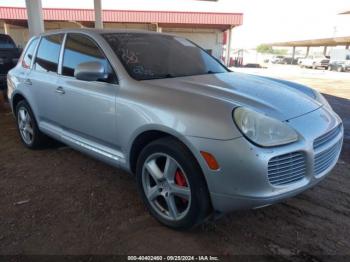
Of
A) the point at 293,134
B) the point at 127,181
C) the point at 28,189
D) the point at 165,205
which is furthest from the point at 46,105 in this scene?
the point at 293,134

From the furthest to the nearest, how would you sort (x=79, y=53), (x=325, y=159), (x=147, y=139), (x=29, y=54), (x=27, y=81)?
(x=29, y=54)
(x=27, y=81)
(x=79, y=53)
(x=147, y=139)
(x=325, y=159)

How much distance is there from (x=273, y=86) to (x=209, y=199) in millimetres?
1399

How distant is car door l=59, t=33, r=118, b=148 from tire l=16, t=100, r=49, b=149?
38.6 inches

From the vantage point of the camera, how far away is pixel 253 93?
9.39 feet

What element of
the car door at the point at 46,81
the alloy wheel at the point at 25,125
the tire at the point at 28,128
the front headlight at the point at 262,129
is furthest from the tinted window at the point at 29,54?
the front headlight at the point at 262,129

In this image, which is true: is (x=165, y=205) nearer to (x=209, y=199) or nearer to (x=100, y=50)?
(x=209, y=199)

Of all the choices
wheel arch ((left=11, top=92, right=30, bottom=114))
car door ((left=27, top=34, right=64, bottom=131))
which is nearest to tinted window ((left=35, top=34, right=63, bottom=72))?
car door ((left=27, top=34, right=64, bottom=131))

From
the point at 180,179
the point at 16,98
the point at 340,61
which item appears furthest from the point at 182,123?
the point at 340,61

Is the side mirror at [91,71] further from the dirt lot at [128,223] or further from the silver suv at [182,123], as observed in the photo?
the dirt lot at [128,223]

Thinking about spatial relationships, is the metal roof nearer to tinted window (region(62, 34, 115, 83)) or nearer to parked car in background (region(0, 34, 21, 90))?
parked car in background (region(0, 34, 21, 90))

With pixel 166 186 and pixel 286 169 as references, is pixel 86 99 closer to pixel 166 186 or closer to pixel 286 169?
pixel 166 186

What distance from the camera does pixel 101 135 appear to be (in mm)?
3365

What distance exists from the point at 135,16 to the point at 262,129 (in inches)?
972

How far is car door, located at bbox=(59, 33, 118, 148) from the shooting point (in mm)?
3203
